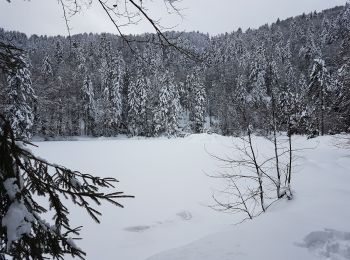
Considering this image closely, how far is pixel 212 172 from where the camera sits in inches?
812

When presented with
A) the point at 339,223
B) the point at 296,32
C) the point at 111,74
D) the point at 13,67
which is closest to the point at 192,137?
the point at 339,223

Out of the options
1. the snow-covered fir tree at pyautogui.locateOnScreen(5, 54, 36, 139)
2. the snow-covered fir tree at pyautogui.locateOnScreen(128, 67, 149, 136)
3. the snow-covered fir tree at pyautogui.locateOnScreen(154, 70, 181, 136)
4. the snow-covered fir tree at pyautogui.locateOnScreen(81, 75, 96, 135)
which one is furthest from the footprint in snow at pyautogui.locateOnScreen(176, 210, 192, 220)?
the snow-covered fir tree at pyautogui.locateOnScreen(81, 75, 96, 135)

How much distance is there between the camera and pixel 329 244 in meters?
5.89

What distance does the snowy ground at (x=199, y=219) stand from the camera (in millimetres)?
5906

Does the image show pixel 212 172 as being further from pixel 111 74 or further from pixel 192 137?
pixel 111 74

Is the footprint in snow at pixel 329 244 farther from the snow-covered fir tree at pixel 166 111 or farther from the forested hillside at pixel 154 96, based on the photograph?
the snow-covered fir tree at pixel 166 111

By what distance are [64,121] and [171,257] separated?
68.9 m

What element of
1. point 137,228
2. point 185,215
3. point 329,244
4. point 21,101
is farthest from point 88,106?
point 329,244

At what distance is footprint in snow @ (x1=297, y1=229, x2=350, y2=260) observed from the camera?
561 centimetres

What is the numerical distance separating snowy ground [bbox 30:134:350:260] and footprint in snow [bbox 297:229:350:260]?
16 mm

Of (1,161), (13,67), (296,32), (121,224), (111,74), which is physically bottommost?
(121,224)

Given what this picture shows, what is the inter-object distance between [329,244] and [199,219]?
8.16 meters

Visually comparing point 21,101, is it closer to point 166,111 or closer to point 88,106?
point 166,111

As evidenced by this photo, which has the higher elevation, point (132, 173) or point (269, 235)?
point (269, 235)
